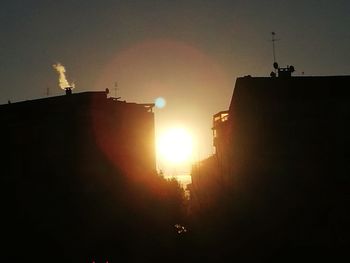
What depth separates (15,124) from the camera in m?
34.6

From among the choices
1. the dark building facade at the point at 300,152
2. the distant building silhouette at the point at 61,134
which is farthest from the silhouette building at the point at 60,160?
the dark building facade at the point at 300,152

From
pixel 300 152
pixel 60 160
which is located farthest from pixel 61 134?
pixel 300 152

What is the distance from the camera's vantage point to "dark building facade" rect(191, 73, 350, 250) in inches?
986

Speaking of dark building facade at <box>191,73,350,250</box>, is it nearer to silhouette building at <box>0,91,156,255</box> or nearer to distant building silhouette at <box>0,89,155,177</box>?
silhouette building at <box>0,91,156,255</box>

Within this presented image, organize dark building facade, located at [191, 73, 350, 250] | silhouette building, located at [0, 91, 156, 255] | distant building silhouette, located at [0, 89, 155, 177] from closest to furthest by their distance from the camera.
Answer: dark building facade, located at [191, 73, 350, 250]
silhouette building, located at [0, 91, 156, 255]
distant building silhouette, located at [0, 89, 155, 177]

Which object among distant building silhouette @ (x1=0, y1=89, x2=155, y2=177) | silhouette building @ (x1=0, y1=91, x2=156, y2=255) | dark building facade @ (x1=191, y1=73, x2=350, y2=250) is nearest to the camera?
dark building facade @ (x1=191, y1=73, x2=350, y2=250)

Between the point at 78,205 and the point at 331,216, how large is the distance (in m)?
16.6

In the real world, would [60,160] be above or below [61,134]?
below

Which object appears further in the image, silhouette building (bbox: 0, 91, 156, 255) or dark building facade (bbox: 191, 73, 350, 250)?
silhouette building (bbox: 0, 91, 156, 255)

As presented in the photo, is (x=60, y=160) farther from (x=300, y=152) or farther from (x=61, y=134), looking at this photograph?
(x=300, y=152)

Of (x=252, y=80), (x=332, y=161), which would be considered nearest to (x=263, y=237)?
(x=332, y=161)

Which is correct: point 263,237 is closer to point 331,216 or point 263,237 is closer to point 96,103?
point 331,216

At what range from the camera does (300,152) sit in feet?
85.9

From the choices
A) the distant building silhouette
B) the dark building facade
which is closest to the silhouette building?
the distant building silhouette
